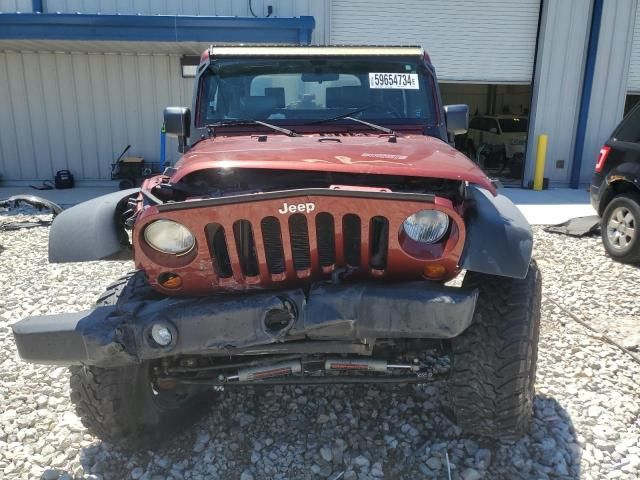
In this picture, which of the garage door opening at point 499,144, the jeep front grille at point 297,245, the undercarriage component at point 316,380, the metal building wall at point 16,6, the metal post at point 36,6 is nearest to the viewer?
the jeep front grille at point 297,245

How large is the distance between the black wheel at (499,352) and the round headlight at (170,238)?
49.6 inches

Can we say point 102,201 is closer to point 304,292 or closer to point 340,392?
point 304,292

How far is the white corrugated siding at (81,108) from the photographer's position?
1055 cm

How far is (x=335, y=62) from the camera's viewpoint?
12.0 ft

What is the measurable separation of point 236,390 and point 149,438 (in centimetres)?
67

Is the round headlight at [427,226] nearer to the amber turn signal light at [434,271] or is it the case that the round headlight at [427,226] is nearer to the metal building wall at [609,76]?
the amber turn signal light at [434,271]

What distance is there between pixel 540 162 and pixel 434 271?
9.85 metres

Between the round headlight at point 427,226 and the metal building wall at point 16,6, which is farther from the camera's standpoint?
the metal building wall at point 16,6

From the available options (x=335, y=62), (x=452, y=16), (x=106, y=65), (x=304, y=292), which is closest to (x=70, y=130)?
(x=106, y=65)

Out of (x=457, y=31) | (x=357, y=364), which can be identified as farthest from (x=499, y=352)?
(x=457, y=31)

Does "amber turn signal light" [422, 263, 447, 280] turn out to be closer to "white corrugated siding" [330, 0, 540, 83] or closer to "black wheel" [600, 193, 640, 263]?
"black wheel" [600, 193, 640, 263]

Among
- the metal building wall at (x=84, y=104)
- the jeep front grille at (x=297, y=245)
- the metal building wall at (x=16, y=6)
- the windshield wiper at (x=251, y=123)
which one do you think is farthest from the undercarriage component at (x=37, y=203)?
the jeep front grille at (x=297, y=245)

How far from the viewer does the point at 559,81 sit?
10961 millimetres

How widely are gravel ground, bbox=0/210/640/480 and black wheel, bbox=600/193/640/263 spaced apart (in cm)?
204
